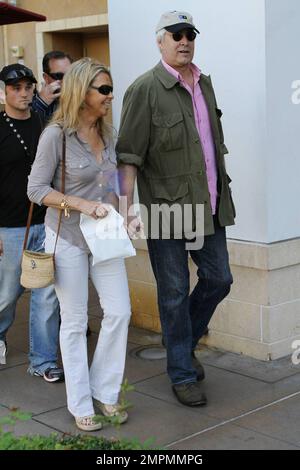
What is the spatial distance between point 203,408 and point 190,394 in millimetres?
107

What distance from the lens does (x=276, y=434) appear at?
13.5 feet

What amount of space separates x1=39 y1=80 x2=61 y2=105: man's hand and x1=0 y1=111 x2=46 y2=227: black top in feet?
1.46

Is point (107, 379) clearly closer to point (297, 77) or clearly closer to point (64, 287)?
point (64, 287)

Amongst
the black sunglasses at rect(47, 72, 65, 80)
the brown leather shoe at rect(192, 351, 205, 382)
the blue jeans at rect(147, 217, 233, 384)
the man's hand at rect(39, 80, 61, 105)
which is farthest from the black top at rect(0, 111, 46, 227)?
the brown leather shoe at rect(192, 351, 205, 382)

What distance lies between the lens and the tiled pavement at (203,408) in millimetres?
4113

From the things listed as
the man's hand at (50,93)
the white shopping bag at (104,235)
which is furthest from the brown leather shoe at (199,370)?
the man's hand at (50,93)

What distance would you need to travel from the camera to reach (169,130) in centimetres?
439

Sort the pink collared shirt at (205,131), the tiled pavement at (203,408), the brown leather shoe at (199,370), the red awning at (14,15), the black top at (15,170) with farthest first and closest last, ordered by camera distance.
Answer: the red awning at (14,15)
the black top at (15,170)
the brown leather shoe at (199,370)
the pink collared shirt at (205,131)
the tiled pavement at (203,408)

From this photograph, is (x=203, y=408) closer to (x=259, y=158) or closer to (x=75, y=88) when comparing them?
(x=259, y=158)

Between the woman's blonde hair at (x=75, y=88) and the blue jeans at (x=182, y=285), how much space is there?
89 centimetres

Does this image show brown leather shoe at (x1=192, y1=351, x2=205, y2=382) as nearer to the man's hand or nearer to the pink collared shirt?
the pink collared shirt

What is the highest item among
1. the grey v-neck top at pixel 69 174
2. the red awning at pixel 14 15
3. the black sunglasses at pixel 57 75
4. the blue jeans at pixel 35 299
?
the red awning at pixel 14 15

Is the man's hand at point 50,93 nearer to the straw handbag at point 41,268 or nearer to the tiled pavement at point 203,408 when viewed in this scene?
the straw handbag at point 41,268

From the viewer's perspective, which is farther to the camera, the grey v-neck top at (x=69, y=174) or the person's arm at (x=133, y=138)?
the person's arm at (x=133, y=138)
